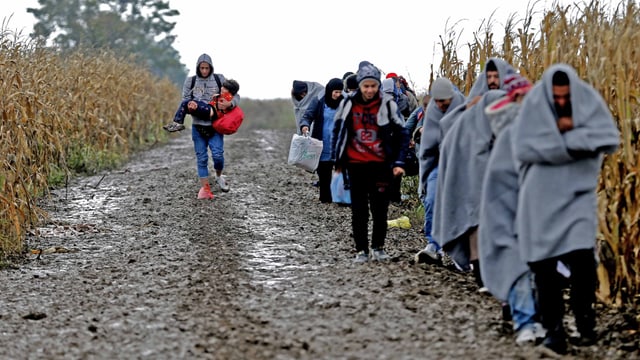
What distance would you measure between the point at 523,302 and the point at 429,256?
106 inches

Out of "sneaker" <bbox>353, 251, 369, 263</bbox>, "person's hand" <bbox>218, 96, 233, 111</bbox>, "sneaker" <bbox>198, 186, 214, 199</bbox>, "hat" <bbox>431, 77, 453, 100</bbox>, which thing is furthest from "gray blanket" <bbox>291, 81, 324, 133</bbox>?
"hat" <bbox>431, 77, 453, 100</bbox>

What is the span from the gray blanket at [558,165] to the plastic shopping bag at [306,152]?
686 centimetres

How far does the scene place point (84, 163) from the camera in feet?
59.2

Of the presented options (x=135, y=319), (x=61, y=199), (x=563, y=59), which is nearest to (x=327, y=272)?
(x=135, y=319)

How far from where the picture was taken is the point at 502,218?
19.8 ft

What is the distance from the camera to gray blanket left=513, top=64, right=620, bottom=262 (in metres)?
5.44

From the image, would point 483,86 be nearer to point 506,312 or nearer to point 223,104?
point 506,312

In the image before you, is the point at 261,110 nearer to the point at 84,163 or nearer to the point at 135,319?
the point at 84,163

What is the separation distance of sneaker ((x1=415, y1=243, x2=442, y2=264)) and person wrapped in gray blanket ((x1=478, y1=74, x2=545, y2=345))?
8.33ft

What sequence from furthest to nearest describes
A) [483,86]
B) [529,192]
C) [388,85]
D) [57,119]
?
[57,119] < [388,85] < [483,86] < [529,192]

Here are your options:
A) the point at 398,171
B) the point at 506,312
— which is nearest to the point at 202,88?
the point at 398,171

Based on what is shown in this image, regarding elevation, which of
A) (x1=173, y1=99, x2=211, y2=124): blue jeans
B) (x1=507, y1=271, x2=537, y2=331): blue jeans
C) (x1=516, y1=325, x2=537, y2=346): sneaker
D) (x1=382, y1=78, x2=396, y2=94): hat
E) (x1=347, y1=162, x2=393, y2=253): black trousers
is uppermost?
(x1=382, y1=78, x2=396, y2=94): hat

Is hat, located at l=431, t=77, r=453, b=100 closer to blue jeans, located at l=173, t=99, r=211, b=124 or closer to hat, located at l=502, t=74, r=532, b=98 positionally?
hat, located at l=502, t=74, r=532, b=98

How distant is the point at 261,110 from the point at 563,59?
45220mm
